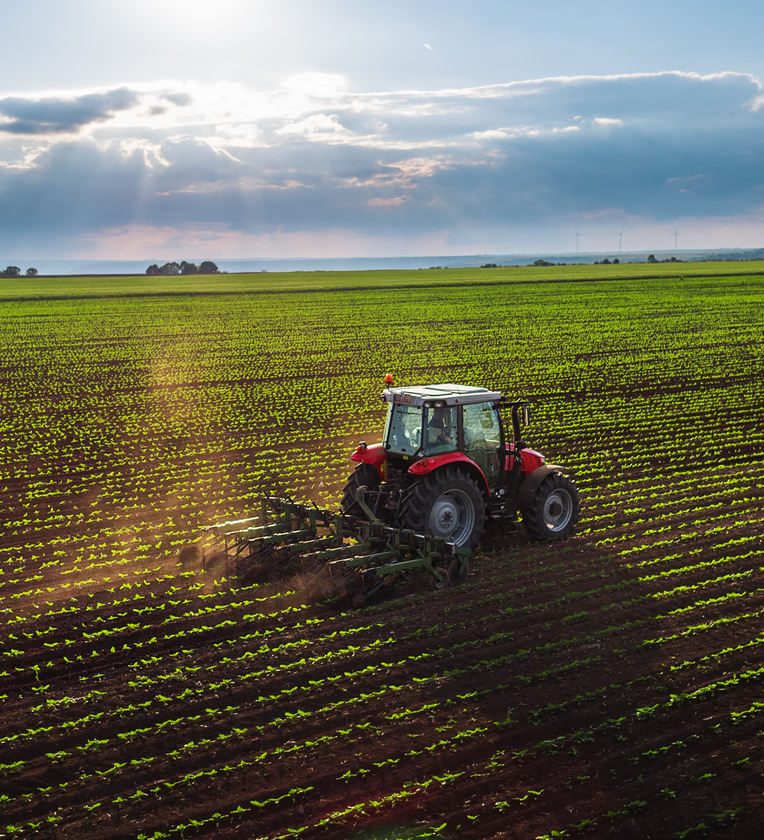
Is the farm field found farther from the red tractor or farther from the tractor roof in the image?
the tractor roof

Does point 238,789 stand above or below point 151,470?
below

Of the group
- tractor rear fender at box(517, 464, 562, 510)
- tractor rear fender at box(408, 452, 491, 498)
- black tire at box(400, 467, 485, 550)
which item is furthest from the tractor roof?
tractor rear fender at box(517, 464, 562, 510)

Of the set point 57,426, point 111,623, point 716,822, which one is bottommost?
point 716,822

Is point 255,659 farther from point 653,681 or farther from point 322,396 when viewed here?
point 322,396

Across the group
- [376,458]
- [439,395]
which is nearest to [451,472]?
[439,395]

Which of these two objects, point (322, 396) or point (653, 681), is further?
point (322, 396)

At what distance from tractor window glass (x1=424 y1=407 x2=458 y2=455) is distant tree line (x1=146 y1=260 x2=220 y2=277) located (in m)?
143

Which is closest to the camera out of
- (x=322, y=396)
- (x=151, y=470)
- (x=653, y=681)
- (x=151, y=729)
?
A: (x=151, y=729)

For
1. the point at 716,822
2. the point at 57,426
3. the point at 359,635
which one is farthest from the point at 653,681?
the point at 57,426

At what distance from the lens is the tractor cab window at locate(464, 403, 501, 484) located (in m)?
12.6

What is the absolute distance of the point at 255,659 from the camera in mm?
9664

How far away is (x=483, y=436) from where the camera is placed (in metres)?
12.7

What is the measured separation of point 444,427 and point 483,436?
2.27ft

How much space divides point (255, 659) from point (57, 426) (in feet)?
52.4
